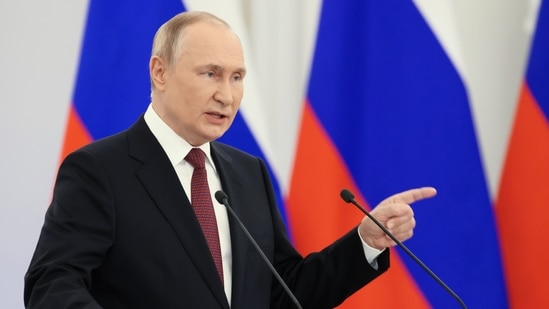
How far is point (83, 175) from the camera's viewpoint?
70.0 inches

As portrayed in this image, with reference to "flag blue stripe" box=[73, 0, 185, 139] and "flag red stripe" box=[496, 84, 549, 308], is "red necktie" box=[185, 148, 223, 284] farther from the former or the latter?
"flag red stripe" box=[496, 84, 549, 308]

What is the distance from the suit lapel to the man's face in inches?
3.5

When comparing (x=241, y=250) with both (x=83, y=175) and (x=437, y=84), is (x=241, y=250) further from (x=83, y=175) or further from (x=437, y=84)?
(x=437, y=84)

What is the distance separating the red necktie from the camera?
6.14ft

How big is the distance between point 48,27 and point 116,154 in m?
1.05

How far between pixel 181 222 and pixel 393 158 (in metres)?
1.23

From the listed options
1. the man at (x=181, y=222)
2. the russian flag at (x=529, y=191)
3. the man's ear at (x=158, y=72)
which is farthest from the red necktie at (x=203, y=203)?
the russian flag at (x=529, y=191)

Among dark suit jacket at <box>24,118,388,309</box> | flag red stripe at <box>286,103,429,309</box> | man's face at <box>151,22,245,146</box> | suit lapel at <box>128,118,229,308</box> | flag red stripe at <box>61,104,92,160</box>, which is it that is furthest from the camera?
flag red stripe at <box>286,103,429,309</box>

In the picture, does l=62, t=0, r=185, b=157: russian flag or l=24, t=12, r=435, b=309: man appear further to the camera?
l=62, t=0, r=185, b=157: russian flag

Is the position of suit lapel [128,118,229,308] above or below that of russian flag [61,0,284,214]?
below

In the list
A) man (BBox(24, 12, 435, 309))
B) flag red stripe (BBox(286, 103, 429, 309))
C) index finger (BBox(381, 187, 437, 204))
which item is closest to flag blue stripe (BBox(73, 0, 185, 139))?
flag red stripe (BBox(286, 103, 429, 309))

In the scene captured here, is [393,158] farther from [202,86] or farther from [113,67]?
[202,86]

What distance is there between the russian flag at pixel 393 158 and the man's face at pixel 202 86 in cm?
95

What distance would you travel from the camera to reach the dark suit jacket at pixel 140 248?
167 cm
